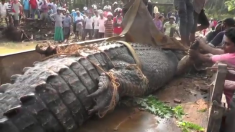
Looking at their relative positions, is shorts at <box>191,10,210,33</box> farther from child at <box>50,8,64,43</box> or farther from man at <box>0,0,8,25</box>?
man at <box>0,0,8,25</box>

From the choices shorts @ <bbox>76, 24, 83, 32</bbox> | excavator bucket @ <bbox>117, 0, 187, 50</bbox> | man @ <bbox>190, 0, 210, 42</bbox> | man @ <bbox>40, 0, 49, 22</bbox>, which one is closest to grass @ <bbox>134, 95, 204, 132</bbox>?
excavator bucket @ <bbox>117, 0, 187, 50</bbox>

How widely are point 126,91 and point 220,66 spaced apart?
144 cm

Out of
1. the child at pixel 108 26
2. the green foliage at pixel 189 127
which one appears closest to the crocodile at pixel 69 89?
the green foliage at pixel 189 127

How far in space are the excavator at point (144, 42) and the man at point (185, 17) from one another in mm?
637

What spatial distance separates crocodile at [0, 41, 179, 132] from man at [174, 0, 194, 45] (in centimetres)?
236

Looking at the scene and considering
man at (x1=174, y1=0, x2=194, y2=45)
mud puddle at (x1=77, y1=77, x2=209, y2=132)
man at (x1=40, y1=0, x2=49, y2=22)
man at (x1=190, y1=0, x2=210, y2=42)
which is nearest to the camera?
mud puddle at (x1=77, y1=77, x2=209, y2=132)

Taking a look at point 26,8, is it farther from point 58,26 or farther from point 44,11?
point 58,26

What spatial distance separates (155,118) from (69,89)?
1.30 meters

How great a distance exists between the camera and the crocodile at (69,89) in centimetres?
227

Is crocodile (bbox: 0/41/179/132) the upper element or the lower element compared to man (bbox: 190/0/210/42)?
lower

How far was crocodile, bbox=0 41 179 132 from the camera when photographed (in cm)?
227

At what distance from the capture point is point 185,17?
5992 mm

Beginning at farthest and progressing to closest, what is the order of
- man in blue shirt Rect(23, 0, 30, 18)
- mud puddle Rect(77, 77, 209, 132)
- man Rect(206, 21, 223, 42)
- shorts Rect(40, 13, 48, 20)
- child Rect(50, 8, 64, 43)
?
1. shorts Rect(40, 13, 48, 20)
2. man in blue shirt Rect(23, 0, 30, 18)
3. child Rect(50, 8, 64, 43)
4. man Rect(206, 21, 223, 42)
5. mud puddle Rect(77, 77, 209, 132)

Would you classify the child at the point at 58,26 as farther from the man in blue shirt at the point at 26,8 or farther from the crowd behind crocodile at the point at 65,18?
the man in blue shirt at the point at 26,8
